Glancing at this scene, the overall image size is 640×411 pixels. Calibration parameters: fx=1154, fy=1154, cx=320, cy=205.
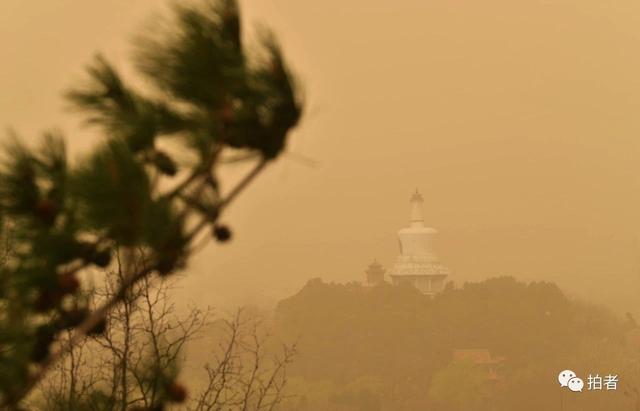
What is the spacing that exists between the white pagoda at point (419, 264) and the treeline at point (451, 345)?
32 cm

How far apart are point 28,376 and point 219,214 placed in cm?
24

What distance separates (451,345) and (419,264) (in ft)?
4.17

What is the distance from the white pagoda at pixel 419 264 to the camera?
15.1 m

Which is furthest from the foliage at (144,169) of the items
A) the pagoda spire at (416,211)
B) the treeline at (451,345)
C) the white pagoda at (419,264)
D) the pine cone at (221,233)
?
the pagoda spire at (416,211)

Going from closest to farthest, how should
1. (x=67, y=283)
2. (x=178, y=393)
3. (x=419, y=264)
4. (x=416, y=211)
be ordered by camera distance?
(x=67, y=283), (x=178, y=393), (x=419, y=264), (x=416, y=211)

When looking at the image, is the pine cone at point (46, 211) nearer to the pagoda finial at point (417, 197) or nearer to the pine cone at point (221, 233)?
the pine cone at point (221, 233)

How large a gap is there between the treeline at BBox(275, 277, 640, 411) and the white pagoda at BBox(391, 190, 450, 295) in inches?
12.6

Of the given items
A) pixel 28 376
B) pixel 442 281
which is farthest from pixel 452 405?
pixel 28 376

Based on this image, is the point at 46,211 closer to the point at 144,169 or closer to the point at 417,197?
the point at 144,169

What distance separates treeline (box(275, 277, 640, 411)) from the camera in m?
13.4

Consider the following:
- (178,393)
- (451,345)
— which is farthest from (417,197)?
(178,393)

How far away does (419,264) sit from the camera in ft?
50.2

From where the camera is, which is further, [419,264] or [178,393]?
[419,264]

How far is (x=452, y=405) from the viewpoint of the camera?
13164 mm
